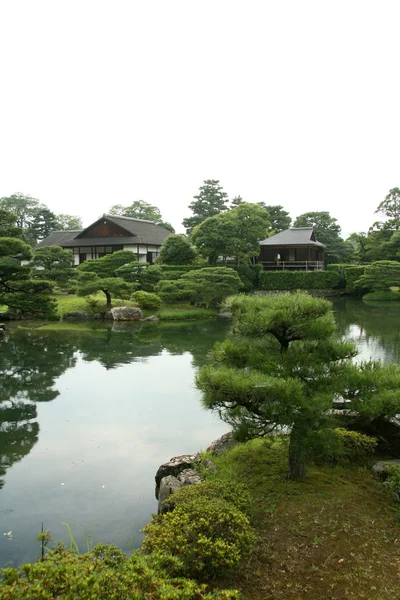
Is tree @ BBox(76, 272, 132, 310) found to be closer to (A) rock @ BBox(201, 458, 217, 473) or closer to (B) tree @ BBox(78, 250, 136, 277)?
(B) tree @ BBox(78, 250, 136, 277)

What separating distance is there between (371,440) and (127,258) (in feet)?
69.6

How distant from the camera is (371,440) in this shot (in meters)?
5.20

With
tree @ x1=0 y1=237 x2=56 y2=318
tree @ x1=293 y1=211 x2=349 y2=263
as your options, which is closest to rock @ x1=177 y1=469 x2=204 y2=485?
tree @ x1=0 y1=237 x2=56 y2=318

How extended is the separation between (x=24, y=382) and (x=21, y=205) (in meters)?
38.4

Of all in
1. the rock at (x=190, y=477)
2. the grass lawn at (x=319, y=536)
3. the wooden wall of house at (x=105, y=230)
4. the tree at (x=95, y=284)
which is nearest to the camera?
the grass lawn at (x=319, y=536)

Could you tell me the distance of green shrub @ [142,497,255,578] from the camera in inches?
122

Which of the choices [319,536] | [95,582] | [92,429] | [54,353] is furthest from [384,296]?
[95,582]

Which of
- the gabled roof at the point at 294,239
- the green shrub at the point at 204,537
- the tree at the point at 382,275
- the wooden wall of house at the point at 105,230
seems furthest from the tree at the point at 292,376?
the wooden wall of house at the point at 105,230

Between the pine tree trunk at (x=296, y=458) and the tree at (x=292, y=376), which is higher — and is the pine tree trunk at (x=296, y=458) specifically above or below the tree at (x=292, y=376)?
below

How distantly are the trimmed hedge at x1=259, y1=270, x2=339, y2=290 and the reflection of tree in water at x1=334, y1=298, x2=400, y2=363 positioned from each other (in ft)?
6.79

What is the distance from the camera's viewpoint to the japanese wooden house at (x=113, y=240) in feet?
105

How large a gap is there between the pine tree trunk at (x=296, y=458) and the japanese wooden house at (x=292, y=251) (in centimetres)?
2780

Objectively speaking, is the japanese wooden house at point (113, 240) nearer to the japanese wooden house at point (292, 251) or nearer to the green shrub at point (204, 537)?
the japanese wooden house at point (292, 251)

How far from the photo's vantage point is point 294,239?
32.3 metres
